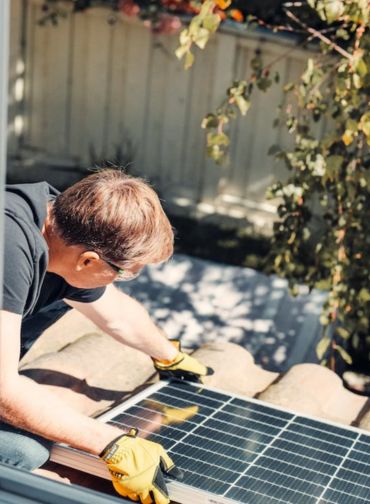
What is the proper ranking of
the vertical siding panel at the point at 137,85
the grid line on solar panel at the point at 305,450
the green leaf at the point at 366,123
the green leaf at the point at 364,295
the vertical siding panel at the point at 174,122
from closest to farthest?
the grid line on solar panel at the point at 305,450, the green leaf at the point at 366,123, the green leaf at the point at 364,295, the vertical siding panel at the point at 174,122, the vertical siding panel at the point at 137,85

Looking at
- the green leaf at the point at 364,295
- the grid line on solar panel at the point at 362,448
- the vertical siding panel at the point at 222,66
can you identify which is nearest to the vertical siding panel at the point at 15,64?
the vertical siding panel at the point at 222,66

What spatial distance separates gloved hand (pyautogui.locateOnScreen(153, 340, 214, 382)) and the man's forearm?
950 mm

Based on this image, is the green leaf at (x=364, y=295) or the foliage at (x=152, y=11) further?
the foliage at (x=152, y=11)

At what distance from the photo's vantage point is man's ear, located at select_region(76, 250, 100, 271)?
9.67ft

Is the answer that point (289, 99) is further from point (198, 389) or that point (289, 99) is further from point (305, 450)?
point (305, 450)

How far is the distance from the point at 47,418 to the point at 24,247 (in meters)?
0.55

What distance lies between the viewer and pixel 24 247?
2.90 m

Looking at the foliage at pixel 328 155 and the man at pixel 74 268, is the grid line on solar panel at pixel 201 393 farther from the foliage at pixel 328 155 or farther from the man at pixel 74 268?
the foliage at pixel 328 155

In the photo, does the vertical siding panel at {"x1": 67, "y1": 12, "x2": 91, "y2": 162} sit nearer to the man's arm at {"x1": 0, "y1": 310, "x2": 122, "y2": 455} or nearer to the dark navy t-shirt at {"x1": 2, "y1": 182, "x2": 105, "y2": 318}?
the dark navy t-shirt at {"x1": 2, "y1": 182, "x2": 105, "y2": 318}

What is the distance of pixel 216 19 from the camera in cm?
387

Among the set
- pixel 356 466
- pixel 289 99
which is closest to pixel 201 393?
pixel 356 466

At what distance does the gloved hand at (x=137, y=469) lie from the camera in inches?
109

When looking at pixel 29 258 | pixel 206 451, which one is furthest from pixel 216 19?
pixel 206 451

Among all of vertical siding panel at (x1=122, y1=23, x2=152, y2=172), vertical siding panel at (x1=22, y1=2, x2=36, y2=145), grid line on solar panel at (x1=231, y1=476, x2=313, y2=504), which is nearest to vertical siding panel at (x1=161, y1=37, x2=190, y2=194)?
vertical siding panel at (x1=122, y1=23, x2=152, y2=172)
